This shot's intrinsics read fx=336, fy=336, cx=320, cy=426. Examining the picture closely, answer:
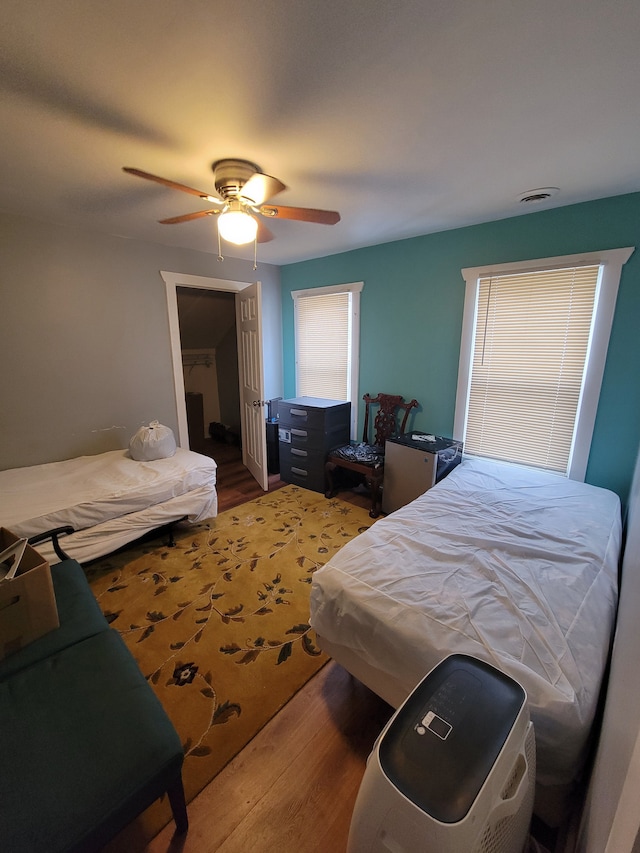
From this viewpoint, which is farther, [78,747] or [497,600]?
[497,600]

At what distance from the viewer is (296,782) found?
1220 mm

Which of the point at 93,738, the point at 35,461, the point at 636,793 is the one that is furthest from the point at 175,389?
the point at 636,793

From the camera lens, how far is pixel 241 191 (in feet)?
5.83

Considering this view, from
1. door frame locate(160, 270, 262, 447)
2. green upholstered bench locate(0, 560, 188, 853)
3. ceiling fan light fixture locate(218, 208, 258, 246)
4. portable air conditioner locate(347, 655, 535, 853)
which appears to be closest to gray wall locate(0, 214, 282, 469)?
door frame locate(160, 270, 262, 447)

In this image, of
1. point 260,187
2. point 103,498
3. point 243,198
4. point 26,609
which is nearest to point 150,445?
point 103,498

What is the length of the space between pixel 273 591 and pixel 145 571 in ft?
3.10

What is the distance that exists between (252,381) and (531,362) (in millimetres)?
2598

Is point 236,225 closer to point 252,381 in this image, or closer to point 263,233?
point 263,233

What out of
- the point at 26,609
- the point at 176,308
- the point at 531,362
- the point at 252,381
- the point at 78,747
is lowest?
the point at 78,747

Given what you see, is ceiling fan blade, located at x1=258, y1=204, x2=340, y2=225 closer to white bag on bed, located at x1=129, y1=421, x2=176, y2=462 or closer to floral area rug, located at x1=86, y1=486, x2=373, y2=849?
white bag on bed, located at x1=129, y1=421, x2=176, y2=462

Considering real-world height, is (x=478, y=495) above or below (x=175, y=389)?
below

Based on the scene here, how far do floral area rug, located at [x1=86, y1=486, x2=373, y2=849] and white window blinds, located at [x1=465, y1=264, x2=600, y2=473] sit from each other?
1370 mm

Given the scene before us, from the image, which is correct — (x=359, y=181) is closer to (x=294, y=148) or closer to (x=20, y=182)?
(x=294, y=148)

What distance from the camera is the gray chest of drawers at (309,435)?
3373mm
